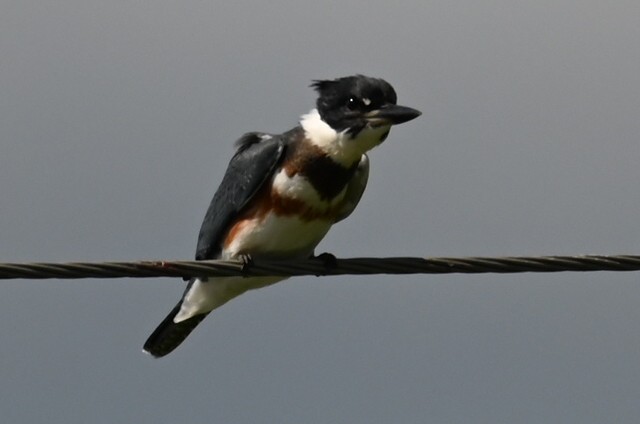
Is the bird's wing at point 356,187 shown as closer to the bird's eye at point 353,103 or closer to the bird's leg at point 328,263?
the bird's eye at point 353,103

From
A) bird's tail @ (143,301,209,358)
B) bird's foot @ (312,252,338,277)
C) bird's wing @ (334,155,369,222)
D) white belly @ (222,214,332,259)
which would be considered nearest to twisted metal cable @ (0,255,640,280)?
bird's foot @ (312,252,338,277)

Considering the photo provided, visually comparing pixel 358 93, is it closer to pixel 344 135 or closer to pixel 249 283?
pixel 344 135

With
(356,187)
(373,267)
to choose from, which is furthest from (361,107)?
(373,267)

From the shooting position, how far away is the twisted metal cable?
17.9 ft

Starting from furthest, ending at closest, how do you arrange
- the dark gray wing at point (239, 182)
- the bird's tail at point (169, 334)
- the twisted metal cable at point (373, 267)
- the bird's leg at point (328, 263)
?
the bird's tail at point (169, 334), the dark gray wing at point (239, 182), the bird's leg at point (328, 263), the twisted metal cable at point (373, 267)

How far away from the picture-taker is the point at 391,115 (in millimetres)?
7027

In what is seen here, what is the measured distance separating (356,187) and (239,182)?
56 centimetres

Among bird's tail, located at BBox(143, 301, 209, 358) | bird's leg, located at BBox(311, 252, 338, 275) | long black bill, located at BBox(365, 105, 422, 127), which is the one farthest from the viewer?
bird's tail, located at BBox(143, 301, 209, 358)

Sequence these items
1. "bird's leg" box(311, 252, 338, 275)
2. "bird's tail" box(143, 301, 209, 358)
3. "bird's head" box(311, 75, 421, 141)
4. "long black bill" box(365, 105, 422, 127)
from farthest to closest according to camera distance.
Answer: "bird's tail" box(143, 301, 209, 358)
"bird's head" box(311, 75, 421, 141)
"long black bill" box(365, 105, 422, 127)
"bird's leg" box(311, 252, 338, 275)

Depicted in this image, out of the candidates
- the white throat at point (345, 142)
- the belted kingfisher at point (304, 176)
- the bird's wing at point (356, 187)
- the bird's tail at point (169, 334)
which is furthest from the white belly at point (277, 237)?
the bird's tail at point (169, 334)

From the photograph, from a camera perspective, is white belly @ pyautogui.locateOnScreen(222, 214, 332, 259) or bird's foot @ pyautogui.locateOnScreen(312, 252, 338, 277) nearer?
bird's foot @ pyautogui.locateOnScreen(312, 252, 338, 277)

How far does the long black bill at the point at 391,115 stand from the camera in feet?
22.7

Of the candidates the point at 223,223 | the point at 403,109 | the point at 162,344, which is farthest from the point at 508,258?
the point at 162,344

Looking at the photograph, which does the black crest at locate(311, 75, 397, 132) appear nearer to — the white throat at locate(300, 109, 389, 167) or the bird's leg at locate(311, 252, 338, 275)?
the white throat at locate(300, 109, 389, 167)
